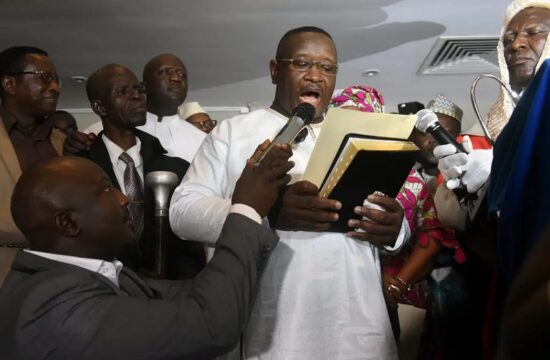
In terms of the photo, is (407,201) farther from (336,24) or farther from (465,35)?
(465,35)

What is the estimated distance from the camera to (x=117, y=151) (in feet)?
6.72

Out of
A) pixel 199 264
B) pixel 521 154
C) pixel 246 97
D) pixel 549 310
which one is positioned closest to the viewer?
pixel 549 310

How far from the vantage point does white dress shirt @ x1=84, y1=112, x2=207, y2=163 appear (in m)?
2.53

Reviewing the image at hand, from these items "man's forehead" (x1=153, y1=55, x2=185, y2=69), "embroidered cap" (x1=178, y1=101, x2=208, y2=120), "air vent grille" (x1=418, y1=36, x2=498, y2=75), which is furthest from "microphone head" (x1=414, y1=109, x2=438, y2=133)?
"air vent grille" (x1=418, y1=36, x2=498, y2=75)

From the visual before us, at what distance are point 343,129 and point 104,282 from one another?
1.88ft

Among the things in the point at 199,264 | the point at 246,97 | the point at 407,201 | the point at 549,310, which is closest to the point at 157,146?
the point at 199,264

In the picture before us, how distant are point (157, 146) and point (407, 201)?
97 cm

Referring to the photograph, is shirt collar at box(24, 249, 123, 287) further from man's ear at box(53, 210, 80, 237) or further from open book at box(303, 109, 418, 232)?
open book at box(303, 109, 418, 232)

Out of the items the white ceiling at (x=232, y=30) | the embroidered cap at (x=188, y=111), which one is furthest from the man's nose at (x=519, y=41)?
the embroidered cap at (x=188, y=111)

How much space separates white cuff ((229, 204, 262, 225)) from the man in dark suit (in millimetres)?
663

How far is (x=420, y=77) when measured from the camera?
195 inches

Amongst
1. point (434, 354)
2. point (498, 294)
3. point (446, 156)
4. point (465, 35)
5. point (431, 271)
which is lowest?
point (434, 354)

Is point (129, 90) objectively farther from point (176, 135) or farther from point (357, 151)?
point (357, 151)

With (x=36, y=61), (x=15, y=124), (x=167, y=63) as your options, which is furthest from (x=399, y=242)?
(x=167, y=63)
